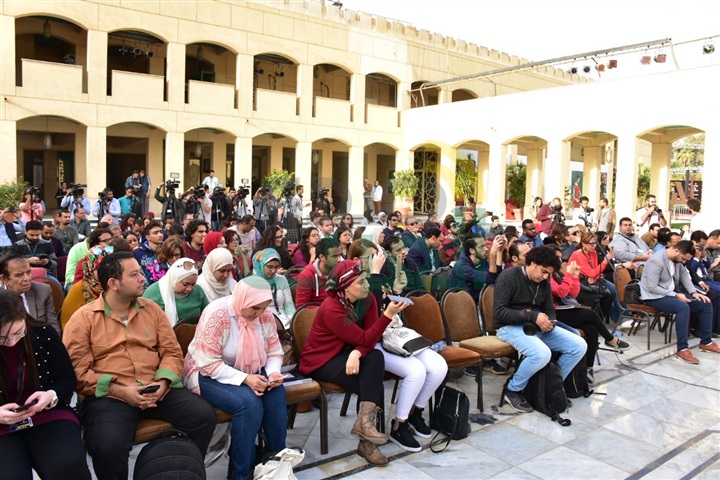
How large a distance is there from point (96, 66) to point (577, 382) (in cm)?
1609

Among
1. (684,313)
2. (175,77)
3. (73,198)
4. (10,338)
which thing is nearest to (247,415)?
(10,338)

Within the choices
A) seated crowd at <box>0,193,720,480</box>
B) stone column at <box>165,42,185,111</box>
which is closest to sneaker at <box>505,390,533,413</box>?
seated crowd at <box>0,193,720,480</box>

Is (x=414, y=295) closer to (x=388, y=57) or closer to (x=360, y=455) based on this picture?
(x=360, y=455)

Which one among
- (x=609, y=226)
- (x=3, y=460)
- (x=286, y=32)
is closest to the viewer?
(x=3, y=460)

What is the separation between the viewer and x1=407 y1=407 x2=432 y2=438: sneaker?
4223 millimetres

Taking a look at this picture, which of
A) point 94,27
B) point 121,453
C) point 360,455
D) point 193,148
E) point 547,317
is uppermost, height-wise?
point 94,27

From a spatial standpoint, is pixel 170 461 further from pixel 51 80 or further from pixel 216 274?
pixel 51 80

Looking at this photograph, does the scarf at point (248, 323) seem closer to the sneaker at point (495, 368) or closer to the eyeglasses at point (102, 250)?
the eyeglasses at point (102, 250)

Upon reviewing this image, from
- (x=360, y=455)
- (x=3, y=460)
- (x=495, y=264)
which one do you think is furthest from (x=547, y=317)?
(x=3, y=460)

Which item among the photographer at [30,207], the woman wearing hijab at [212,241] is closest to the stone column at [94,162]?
the photographer at [30,207]

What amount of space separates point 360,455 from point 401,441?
34 centimetres

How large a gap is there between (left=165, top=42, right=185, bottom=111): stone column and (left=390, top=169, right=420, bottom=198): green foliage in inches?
339

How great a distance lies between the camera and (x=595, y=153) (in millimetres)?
22891

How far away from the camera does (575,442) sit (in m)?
4.23
